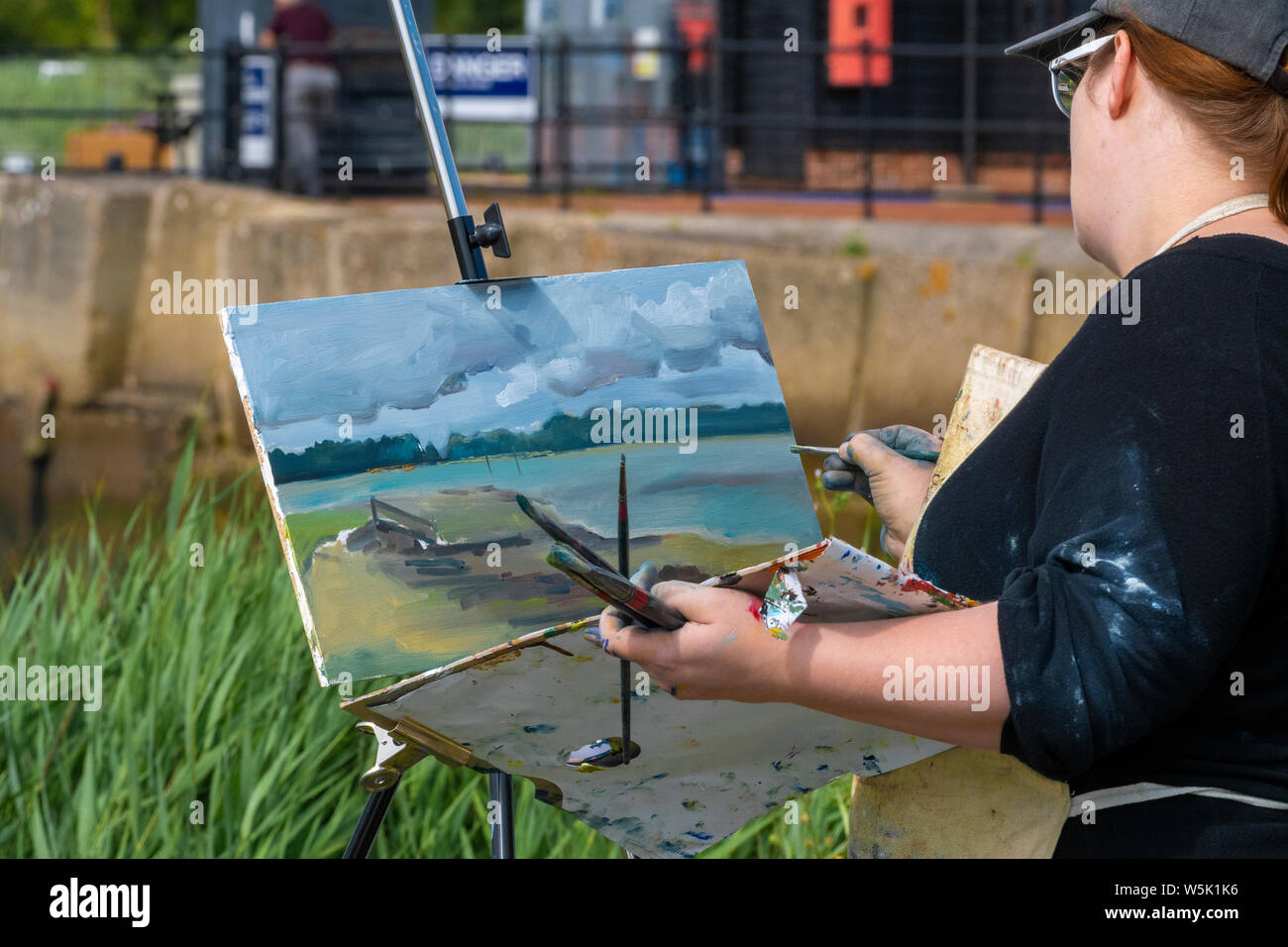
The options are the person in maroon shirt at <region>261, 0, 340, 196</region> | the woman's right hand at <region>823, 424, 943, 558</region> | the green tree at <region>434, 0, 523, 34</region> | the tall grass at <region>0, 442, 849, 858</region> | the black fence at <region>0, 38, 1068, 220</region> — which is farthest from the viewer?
the green tree at <region>434, 0, 523, 34</region>

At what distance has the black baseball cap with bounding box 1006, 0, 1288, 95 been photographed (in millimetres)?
1280

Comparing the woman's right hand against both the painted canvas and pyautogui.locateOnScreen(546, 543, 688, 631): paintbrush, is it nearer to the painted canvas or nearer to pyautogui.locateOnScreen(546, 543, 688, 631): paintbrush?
the painted canvas

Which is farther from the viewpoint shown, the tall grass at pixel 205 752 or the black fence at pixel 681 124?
the black fence at pixel 681 124

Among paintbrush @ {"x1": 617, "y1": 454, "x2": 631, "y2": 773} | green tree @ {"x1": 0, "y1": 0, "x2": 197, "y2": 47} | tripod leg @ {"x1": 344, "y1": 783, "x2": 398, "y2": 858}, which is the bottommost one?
tripod leg @ {"x1": 344, "y1": 783, "x2": 398, "y2": 858}

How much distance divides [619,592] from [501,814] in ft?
1.83

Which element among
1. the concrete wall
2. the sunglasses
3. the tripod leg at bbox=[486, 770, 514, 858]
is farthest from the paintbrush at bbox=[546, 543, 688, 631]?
the concrete wall

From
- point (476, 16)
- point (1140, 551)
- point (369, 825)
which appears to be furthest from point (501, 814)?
point (476, 16)

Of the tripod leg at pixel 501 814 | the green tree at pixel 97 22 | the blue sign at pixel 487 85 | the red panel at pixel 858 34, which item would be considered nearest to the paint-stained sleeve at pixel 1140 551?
the tripod leg at pixel 501 814

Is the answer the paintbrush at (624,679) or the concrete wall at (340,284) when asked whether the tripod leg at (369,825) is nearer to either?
the paintbrush at (624,679)

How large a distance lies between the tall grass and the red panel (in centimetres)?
781

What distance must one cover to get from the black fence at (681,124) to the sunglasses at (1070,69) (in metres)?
6.47

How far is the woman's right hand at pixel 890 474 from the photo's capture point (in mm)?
1877
